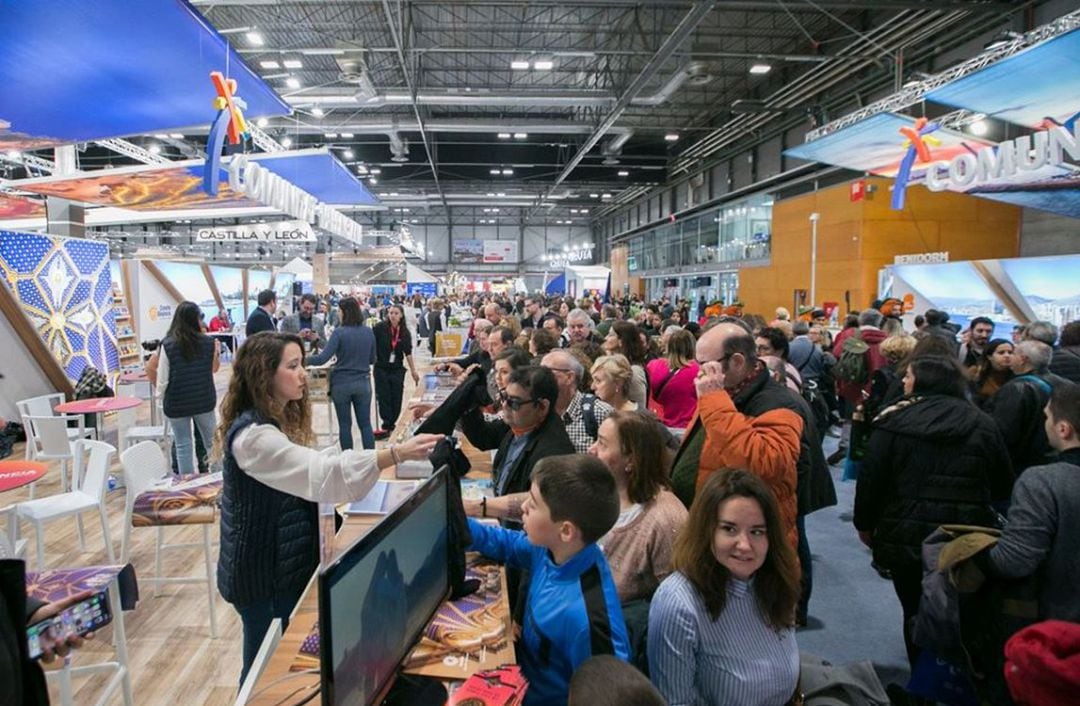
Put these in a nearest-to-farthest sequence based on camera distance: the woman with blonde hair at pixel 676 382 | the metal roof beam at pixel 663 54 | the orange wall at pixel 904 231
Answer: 1. the woman with blonde hair at pixel 676 382
2. the metal roof beam at pixel 663 54
3. the orange wall at pixel 904 231

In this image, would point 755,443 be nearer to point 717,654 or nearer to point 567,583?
point 717,654

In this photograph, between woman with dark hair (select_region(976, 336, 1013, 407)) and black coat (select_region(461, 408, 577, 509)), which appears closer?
black coat (select_region(461, 408, 577, 509))

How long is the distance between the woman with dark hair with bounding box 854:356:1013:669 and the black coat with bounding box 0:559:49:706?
281 cm

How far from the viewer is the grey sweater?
2.07 metres

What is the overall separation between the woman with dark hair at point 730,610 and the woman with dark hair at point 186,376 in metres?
4.33

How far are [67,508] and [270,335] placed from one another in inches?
105

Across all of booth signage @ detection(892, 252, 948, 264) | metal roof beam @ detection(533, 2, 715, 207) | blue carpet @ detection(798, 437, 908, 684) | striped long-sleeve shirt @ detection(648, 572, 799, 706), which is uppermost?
metal roof beam @ detection(533, 2, 715, 207)

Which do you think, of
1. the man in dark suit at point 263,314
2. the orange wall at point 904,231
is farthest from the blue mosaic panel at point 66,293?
the orange wall at point 904,231

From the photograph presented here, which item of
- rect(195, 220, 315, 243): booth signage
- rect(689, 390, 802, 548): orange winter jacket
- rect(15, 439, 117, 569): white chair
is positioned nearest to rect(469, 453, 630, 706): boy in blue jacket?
rect(689, 390, 802, 548): orange winter jacket

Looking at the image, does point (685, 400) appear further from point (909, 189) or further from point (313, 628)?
point (909, 189)

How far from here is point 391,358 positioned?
Answer: 6973 mm

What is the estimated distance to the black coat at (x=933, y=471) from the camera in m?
2.50

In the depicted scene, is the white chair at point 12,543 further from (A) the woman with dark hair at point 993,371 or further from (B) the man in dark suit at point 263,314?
(A) the woman with dark hair at point 993,371

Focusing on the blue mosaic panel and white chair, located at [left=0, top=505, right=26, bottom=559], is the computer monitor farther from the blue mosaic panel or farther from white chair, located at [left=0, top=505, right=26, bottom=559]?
the blue mosaic panel
